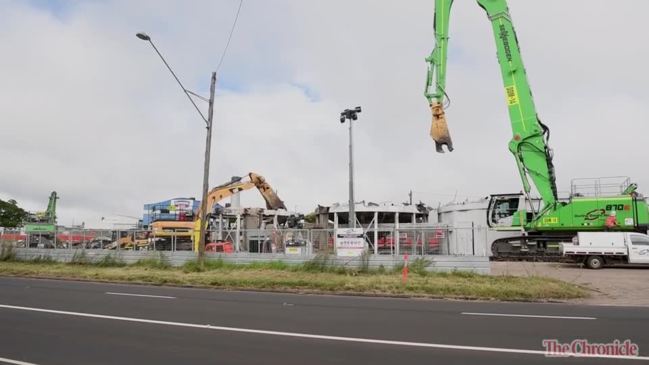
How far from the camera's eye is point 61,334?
8812mm

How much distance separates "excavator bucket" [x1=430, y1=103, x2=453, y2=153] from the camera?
29.5 m

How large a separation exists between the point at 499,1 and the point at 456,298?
67.8 feet

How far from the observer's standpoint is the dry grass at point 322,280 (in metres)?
15.7

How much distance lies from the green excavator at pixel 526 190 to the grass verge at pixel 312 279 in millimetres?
11241

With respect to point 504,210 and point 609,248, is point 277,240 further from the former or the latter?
point 609,248

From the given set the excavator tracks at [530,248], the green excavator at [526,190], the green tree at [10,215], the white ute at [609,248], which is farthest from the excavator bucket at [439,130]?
the green tree at [10,215]

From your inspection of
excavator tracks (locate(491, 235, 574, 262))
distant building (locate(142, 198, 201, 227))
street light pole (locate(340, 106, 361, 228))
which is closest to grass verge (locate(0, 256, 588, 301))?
street light pole (locate(340, 106, 361, 228))

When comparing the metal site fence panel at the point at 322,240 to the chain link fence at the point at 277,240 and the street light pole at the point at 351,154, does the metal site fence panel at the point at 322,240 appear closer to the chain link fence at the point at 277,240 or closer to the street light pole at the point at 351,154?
the chain link fence at the point at 277,240

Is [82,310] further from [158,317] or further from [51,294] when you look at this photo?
[51,294]

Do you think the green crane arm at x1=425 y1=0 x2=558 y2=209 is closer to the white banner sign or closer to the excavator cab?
the excavator cab

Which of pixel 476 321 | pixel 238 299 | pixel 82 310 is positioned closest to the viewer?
pixel 476 321

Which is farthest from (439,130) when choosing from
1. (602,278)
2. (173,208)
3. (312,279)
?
(173,208)

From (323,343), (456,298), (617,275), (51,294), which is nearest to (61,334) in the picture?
(323,343)

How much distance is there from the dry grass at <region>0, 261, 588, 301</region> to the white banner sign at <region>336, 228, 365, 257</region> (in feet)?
4.34
